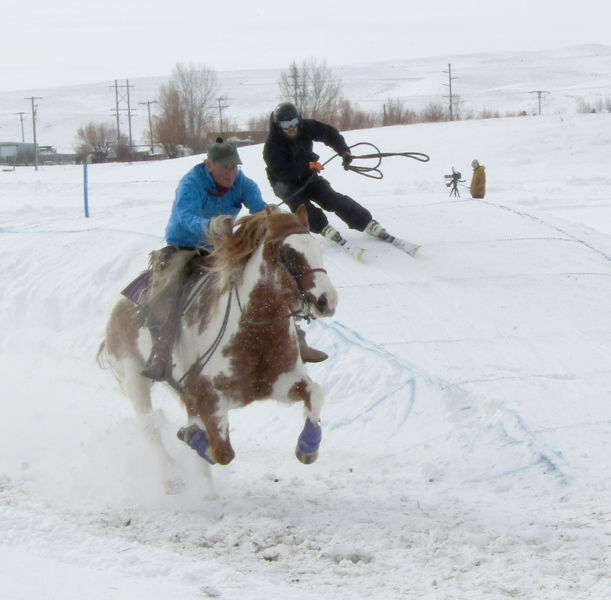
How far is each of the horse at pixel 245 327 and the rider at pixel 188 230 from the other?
3.9 inches

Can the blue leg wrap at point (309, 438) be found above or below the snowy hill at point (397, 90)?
below

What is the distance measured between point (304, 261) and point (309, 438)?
1374 millimetres

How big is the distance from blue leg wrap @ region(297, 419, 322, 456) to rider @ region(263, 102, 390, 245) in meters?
4.38

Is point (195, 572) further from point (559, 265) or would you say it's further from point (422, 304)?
point (559, 265)

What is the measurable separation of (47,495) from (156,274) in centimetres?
174

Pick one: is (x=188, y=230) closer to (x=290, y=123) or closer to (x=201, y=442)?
(x=201, y=442)

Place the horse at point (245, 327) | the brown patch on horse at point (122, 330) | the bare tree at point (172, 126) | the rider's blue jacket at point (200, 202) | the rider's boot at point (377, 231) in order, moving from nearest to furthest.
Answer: the horse at point (245, 327) → the rider's blue jacket at point (200, 202) → the brown patch on horse at point (122, 330) → the rider's boot at point (377, 231) → the bare tree at point (172, 126)

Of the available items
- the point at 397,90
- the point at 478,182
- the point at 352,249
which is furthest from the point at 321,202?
the point at 397,90

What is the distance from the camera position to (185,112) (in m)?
67.5

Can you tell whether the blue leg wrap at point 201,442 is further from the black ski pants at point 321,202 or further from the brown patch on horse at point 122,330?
the black ski pants at point 321,202

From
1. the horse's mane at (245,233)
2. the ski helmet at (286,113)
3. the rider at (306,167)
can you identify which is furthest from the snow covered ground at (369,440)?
the ski helmet at (286,113)

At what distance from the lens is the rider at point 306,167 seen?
978 centimetres

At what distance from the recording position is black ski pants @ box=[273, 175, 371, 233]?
33.9 feet

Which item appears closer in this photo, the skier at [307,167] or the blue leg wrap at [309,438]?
the blue leg wrap at [309,438]
